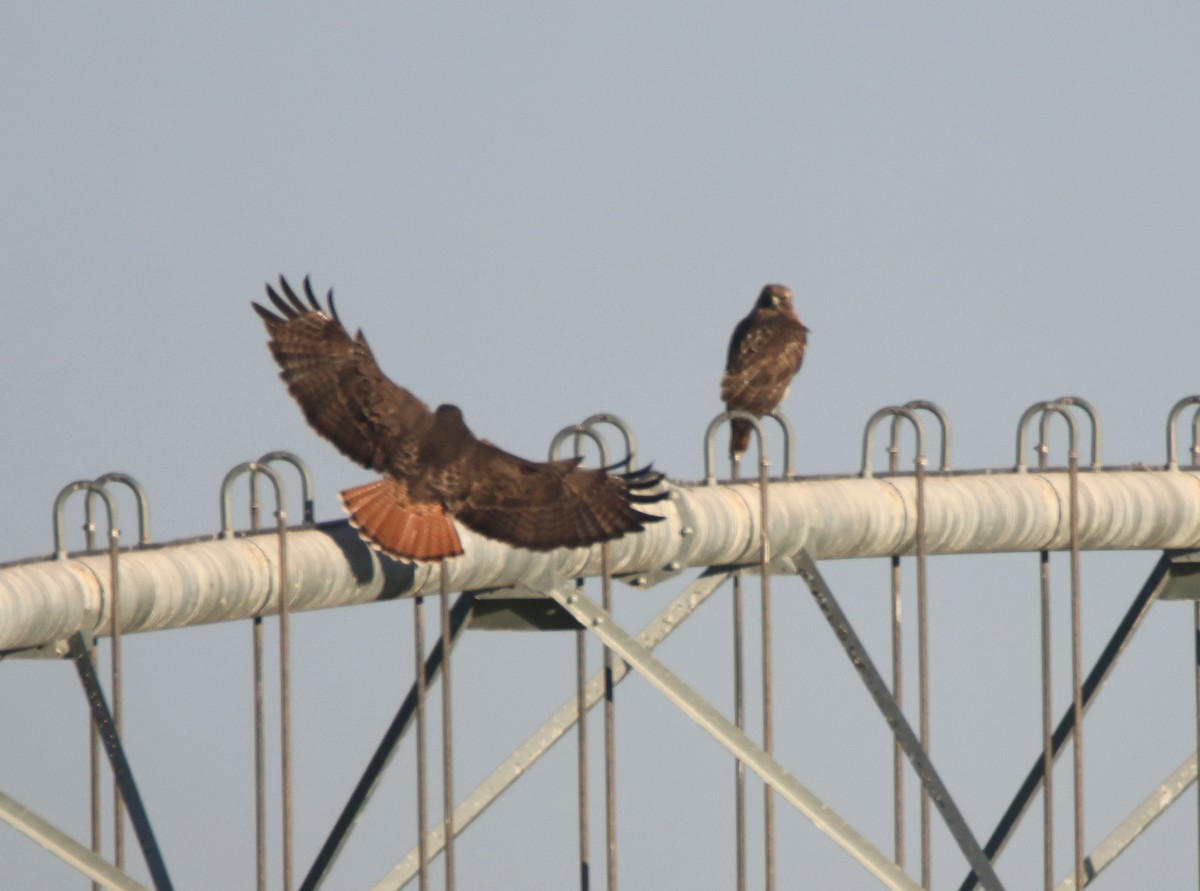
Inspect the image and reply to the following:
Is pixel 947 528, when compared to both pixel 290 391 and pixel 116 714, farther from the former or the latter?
pixel 116 714

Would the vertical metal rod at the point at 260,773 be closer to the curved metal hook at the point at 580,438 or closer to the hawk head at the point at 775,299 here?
the curved metal hook at the point at 580,438

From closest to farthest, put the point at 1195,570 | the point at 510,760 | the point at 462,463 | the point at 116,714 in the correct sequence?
the point at 116,714, the point at 462,463, the point at 510,760, the point at 1195,570

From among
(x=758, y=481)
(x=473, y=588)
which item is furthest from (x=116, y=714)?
(x=758, y=481)

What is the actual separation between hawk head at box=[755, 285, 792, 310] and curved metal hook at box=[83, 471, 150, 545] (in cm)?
822

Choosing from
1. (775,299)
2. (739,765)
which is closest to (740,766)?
(739,765)

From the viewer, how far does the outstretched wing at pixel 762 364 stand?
18188 mm

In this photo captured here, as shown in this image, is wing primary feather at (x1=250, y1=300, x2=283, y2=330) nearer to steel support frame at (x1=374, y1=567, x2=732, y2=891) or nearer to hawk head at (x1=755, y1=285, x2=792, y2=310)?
steel support frame at (x1=374, y1=567, x2=732, y2=891)

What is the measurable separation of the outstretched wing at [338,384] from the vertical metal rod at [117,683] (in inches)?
75.8

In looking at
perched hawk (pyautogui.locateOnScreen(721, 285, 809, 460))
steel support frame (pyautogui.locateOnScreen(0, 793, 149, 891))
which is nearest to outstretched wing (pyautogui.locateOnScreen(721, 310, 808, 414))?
perched hawk (pyautogui.locateOnScreen(721, 285, 809, 460))

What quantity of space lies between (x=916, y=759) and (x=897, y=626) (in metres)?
0.62

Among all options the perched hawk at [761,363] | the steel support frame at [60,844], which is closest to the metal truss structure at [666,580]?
the steel support frame at [60,844]

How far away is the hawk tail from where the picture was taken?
12320 mm

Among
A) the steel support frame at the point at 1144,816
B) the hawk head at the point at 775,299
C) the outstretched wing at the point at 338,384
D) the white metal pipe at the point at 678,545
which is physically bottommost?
the steel support frame at the point at 1144,816

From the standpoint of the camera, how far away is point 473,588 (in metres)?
13.0
